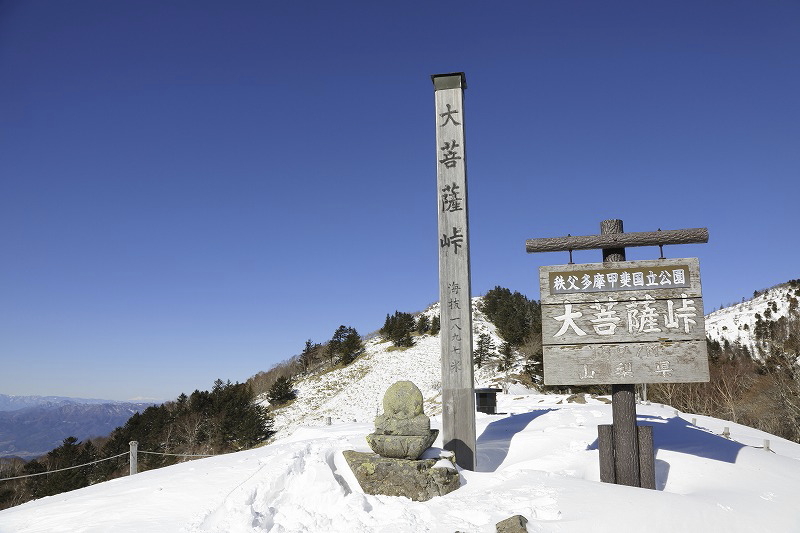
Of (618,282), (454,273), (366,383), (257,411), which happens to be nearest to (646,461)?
(618,282)

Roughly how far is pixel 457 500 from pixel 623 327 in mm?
3672

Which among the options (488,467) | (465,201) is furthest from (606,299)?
(488,467)

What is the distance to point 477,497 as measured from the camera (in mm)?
6316

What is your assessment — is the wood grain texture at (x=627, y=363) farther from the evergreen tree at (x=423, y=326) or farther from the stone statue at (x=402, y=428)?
the evergreen tree at (x=423, y=326)

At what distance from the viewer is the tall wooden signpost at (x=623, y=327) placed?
7160 millimetres

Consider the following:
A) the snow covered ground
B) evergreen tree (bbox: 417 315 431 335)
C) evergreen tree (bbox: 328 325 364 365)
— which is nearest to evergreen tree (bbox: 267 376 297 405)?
evergreen tree (bbox: 328 325 364 365)

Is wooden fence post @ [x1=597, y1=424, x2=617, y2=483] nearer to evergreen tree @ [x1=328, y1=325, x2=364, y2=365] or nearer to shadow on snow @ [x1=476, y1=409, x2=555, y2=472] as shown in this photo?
shadow on snow @ [x1=476, y1=409, x2=555, y2=472]

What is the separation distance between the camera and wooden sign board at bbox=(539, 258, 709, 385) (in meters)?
7.21

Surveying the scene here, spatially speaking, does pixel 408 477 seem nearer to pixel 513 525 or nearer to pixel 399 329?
pixel 513 525

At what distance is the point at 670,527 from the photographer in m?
5.49

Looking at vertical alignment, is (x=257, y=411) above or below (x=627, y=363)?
below

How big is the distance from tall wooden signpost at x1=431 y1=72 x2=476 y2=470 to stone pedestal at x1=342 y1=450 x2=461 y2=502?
1762mm

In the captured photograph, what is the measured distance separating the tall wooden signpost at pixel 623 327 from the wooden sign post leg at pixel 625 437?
0.01 m

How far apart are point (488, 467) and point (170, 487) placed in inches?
208
